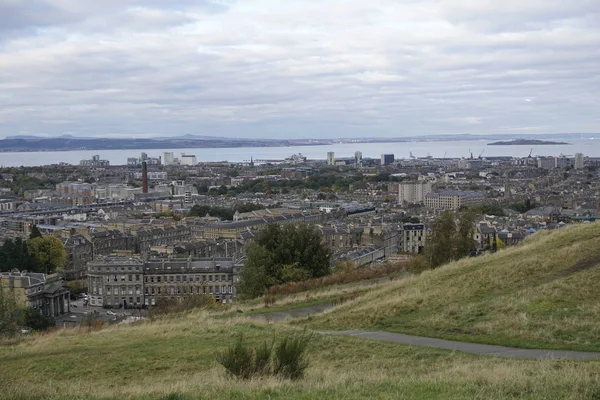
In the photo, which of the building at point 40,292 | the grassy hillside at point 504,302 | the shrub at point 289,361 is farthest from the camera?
the building at point 40,292

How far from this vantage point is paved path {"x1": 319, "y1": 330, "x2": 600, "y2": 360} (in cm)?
970

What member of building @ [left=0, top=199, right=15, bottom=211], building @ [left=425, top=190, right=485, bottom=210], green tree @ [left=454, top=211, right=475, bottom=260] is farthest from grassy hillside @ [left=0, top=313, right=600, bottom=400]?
building @ [left=0, top=199, right=15, bottom=211]

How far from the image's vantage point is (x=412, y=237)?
57812 millimetres

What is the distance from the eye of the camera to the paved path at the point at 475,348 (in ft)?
31.8

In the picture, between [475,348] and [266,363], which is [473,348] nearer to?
[475,348]

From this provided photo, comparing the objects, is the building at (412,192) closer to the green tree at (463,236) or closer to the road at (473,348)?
the green tree at (463,236)

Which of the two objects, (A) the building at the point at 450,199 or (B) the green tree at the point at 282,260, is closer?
(B) the green tree at the point at 282,260

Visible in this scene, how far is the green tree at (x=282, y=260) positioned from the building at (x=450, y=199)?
70.8 metres

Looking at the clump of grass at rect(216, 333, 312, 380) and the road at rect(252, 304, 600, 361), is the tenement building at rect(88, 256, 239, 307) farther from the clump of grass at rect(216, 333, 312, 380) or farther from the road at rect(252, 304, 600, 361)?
the clump of grass at rect(216, 333, 312, 380)

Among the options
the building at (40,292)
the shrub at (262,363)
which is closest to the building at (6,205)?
the building at (40,292)

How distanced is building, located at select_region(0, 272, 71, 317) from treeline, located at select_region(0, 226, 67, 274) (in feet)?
18.3

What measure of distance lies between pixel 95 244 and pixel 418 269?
121 feet

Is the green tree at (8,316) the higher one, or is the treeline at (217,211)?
the green tree at (8,316)

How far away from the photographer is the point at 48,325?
30.1 metres
